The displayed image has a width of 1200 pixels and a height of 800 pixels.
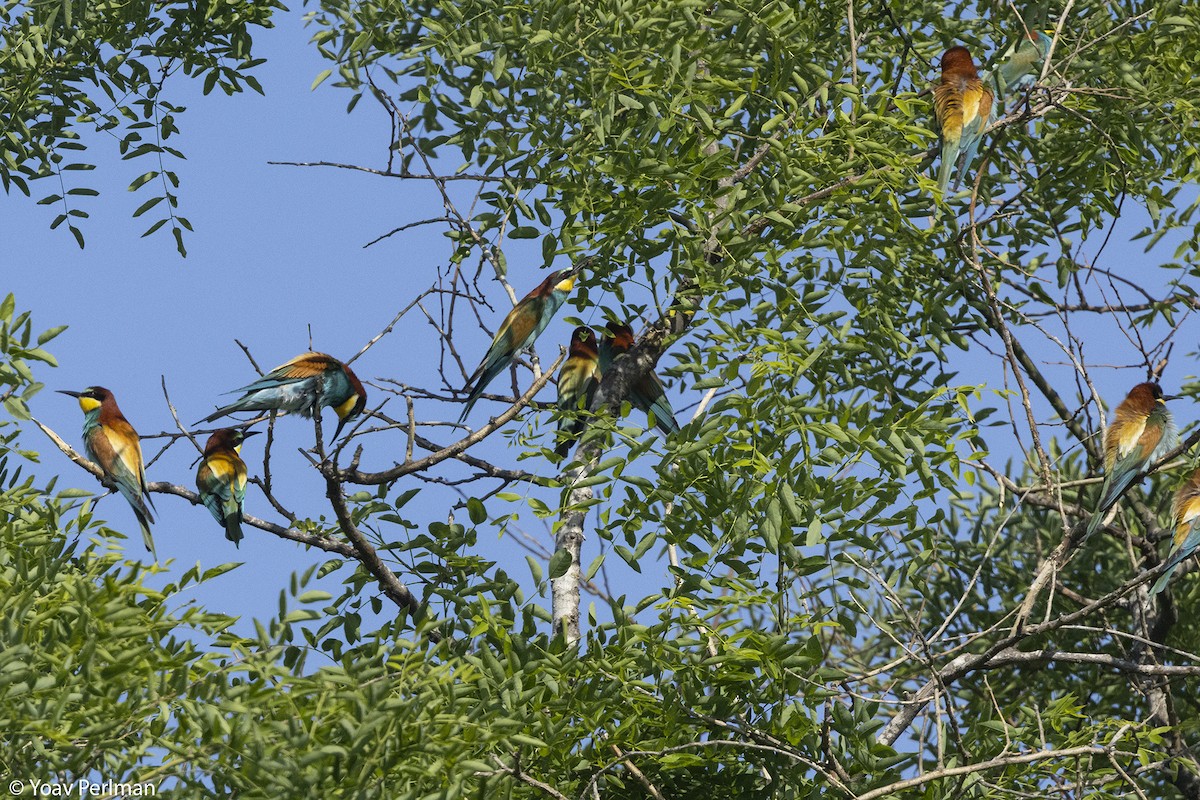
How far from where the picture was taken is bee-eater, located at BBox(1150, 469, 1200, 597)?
4739 millimetres

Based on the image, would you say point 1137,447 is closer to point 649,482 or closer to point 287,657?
point 649,482

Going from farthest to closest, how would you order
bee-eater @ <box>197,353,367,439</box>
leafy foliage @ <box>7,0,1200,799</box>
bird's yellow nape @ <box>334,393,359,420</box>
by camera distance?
bird's yellow nape @ <box>334,393,359,420</box>, bee-eater @ <box>197,353,367,439</box>, leafy foliage @ <box>7,0,1200,799</box>

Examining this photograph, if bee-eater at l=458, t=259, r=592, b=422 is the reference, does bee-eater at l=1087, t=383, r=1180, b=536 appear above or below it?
below

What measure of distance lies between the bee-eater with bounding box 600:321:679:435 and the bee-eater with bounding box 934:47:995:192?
1.56m

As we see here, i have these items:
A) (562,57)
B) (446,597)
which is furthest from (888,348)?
(446,597)

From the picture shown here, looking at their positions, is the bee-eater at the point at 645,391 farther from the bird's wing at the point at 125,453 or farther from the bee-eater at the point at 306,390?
the bird's wing at the point at 125,453

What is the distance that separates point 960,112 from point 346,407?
3659 mm

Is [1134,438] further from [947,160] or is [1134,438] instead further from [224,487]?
[224,487]

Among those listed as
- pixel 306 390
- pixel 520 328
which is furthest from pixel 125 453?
pixel 520 328

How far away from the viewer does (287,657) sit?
4055 mm

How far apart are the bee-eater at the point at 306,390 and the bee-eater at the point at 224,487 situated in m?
0.51

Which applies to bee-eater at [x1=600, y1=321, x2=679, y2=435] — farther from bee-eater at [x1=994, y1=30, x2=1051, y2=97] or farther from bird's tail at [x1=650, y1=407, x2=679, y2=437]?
bee-eater at [x1=994, y1=30, x2=1051, y2=97]

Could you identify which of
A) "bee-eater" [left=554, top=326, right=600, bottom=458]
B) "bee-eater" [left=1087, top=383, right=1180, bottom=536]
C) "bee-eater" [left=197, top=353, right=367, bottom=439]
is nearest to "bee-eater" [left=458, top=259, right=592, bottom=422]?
"bee-eater" [left=554, top=326, right=600, bottom=458]

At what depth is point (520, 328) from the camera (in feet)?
18.9
